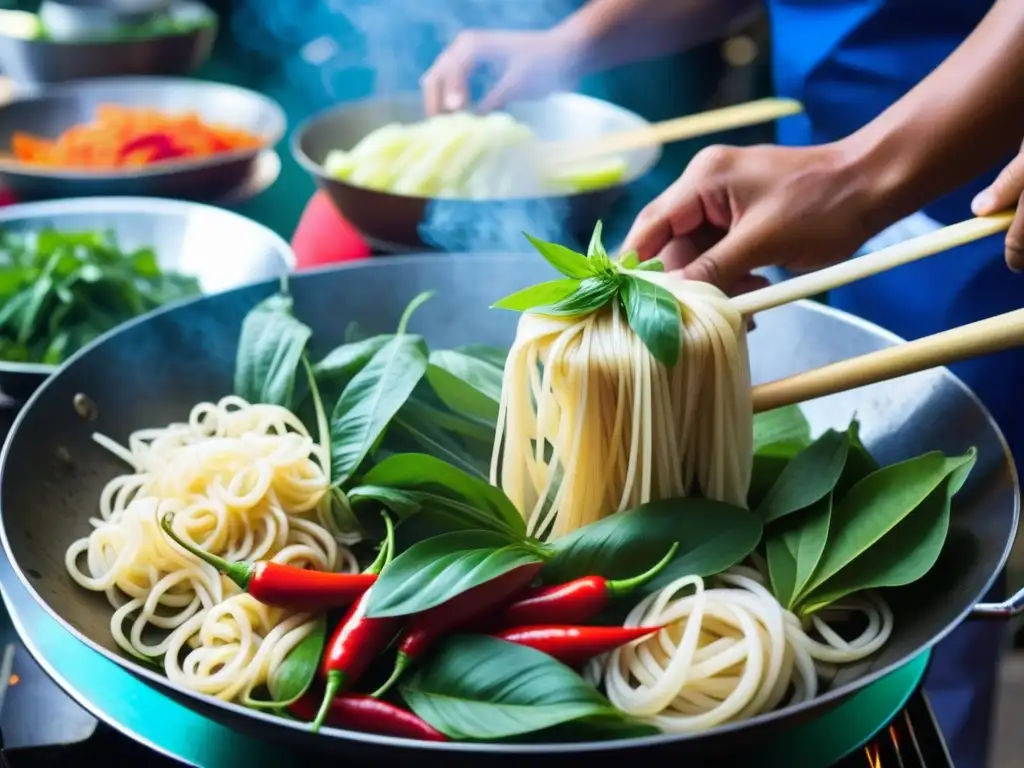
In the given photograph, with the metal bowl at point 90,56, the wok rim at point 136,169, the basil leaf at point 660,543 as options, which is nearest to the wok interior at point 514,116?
the wok rim at point 136,169

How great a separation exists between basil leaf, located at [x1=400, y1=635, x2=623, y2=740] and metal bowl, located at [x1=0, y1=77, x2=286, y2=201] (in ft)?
4.95

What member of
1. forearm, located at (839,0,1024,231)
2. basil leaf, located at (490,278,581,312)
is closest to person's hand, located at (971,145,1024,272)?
forearm, located at (839,0,1024,231)

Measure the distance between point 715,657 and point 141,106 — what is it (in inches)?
92.4

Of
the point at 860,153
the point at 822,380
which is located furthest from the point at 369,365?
the point at 860,153

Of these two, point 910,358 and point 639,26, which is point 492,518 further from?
point 639,26

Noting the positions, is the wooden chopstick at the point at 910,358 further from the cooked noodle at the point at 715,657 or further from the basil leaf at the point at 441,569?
the basil leaf at the point at 441,569

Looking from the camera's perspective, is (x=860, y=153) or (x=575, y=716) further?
(x=860, y=153)

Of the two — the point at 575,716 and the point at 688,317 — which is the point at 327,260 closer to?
the point at 688,317

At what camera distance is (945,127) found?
4.51 ft

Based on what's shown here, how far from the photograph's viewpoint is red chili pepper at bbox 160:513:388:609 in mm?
1063

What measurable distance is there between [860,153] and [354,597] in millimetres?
890

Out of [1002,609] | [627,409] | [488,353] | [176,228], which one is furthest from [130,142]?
[1002,609]

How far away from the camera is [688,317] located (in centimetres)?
120

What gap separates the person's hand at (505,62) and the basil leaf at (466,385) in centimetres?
103
